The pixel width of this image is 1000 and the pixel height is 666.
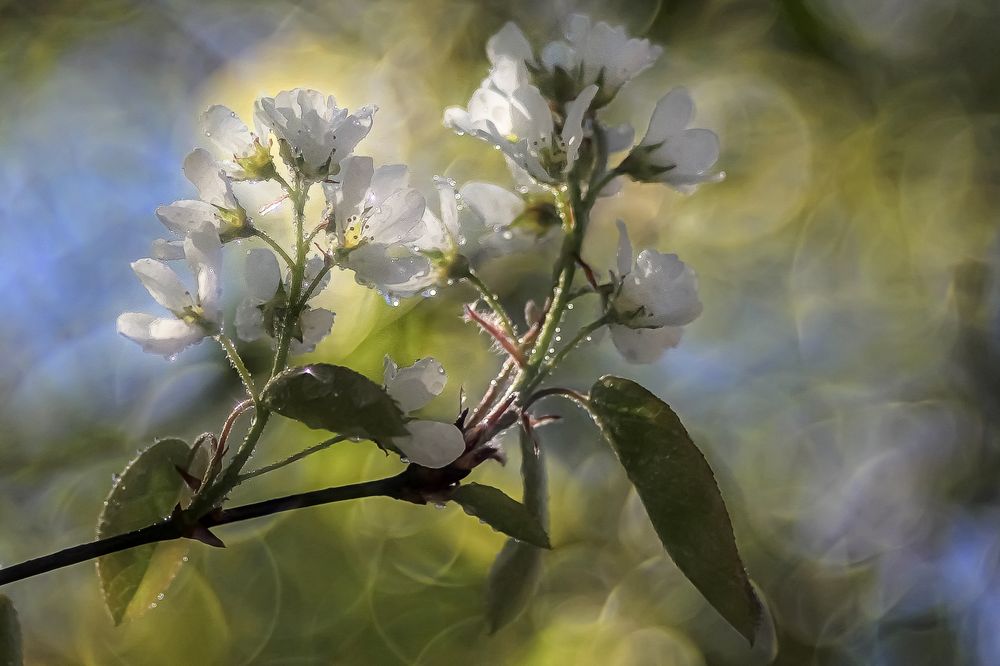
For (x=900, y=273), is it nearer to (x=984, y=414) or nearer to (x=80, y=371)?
(x=984, y=414)

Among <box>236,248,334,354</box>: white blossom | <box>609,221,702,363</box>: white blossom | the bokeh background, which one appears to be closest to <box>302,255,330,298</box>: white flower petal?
<box>236,248,334,354</box>: white blossom

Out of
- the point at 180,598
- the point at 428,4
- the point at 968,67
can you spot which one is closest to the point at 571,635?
the point at 180,598

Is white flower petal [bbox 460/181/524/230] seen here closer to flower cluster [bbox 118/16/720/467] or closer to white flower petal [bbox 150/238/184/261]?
flower cluster [bbox 118/16/720/467]

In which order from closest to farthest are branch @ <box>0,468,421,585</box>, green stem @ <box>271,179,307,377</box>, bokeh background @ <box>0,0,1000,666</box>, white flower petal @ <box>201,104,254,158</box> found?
branch @ <box>0,468,421,585</box>, green stem @ <box>271,179,307,377</box>, white flower petal @ <box>201,104,254,158</box>, bokeh background @ <box>0,0,1000,666</box>

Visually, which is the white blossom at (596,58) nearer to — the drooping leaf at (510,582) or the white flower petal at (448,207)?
the white flower petal at (448,207)

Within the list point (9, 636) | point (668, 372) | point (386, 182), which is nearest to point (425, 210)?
point (386, 182)

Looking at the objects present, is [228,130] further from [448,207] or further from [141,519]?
[141,519]

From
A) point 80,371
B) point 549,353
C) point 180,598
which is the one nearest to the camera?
point 549,353
